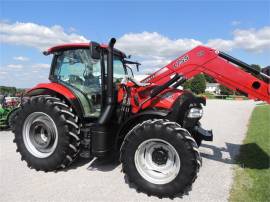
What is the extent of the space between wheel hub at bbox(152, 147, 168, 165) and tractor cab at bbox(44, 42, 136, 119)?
1.32m

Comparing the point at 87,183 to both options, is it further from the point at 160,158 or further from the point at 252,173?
the point at 252,173

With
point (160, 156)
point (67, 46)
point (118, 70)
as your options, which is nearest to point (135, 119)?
point (160, 156)

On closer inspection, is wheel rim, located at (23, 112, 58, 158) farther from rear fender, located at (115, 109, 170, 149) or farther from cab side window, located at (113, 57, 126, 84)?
cab side window, located at (113, 57, 126, 84)

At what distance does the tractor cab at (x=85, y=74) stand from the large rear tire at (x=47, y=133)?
0.42 m

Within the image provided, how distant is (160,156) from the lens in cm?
475

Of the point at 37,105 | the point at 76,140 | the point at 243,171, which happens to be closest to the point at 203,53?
the point at 243,171

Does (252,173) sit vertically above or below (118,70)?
below

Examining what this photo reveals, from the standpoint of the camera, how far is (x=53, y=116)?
5402 mm

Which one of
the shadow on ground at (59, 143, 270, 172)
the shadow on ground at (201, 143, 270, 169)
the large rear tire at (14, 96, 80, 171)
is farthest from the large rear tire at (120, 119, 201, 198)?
the shadow on ground at (201, 143, 270, 169)

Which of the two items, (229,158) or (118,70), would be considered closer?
(118,70)

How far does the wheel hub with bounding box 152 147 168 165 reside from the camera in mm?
4730

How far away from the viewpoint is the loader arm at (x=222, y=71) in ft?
16.9

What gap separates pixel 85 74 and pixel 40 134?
60.9 inches

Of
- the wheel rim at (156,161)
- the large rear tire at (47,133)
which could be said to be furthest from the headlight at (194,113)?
the large rear tire at (47,133)
